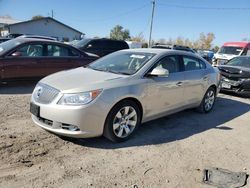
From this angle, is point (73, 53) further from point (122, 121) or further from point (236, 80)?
point (236, 80)

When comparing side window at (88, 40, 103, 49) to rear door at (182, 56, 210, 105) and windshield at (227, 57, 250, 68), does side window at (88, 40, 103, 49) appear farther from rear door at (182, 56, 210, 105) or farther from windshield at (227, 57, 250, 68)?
rear door at (182, 56, 210, 105)

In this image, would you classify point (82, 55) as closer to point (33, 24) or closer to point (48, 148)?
point (48, 148)

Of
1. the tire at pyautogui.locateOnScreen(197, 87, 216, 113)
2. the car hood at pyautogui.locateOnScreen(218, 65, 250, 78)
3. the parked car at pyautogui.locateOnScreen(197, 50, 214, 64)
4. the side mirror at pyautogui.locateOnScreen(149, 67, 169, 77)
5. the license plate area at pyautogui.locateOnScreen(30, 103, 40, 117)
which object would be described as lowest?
the parked car at pyautogui.locateOnScreen(197, 50, 214, 64)

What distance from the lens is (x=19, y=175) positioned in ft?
11.0

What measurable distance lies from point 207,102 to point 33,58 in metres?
5.02

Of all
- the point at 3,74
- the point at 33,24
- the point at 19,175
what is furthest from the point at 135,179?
the point at 33,24

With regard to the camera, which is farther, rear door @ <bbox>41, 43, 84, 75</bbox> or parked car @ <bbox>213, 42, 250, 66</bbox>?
parked car @ <bbox>213, 42, 250, 66</bbox>

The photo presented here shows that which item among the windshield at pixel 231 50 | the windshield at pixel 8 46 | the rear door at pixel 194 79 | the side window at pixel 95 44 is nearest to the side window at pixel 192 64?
the rear door at pixel 194 79

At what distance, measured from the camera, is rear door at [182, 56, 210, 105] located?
5.85 meters

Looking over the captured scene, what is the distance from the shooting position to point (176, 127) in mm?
5562

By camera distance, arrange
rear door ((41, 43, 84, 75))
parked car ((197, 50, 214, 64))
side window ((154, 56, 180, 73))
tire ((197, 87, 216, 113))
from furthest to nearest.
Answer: parked car ((197, 50, 214, 64))
rear door ((41, 43, 84, 75))
tire ((197, 87, 216, 113))
side window ((154, 56, 180, 73))

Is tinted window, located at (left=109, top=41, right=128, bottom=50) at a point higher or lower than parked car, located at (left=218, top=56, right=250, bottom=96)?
higher

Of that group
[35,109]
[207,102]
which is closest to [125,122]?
[35,109]

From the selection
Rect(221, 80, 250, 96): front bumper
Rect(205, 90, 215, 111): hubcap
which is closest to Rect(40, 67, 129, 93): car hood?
Rect(205, 90, 215, 111): hubcap
